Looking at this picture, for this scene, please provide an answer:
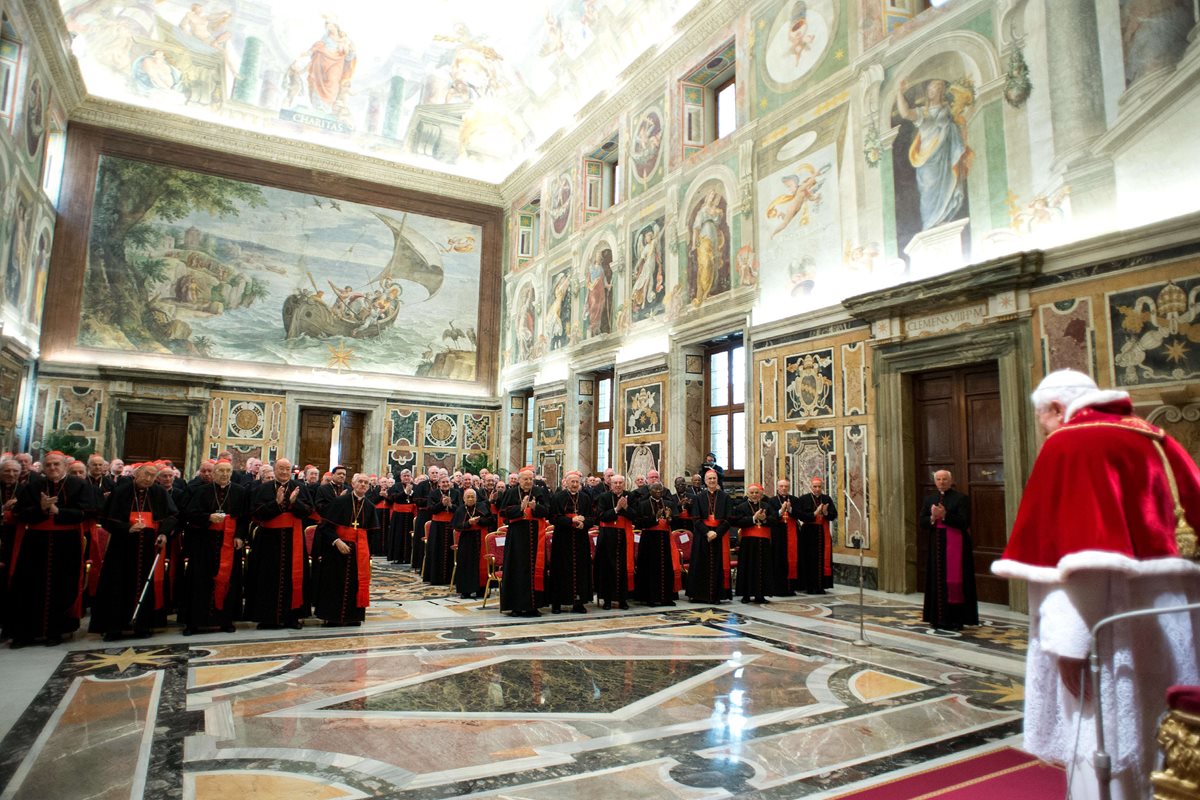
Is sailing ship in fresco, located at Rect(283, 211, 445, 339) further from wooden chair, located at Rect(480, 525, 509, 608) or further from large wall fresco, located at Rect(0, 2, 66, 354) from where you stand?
wooden chair, located at Rect(480, 525, 509, 608)

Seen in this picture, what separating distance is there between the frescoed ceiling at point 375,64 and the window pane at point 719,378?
304 inches

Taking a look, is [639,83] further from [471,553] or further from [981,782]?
[981,782]

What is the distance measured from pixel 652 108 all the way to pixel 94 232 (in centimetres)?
1456

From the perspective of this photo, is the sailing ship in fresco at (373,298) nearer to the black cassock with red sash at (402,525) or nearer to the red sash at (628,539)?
the black cassock with red sash at (402,525)

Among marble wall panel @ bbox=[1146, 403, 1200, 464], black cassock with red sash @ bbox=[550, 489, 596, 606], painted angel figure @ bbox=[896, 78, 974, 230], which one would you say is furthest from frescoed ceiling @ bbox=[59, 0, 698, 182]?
marble wall panel @ bbox=[1146, 403, 1200, 464]

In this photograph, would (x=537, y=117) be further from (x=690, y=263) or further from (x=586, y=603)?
(x=586, y=603)

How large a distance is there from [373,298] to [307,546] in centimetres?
1466

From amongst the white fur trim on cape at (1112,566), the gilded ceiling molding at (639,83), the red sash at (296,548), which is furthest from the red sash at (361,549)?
the gilded ceiling molding at (639,83)

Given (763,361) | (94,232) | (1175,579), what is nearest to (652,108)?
(763,361)

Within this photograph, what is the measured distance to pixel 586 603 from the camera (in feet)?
32.0

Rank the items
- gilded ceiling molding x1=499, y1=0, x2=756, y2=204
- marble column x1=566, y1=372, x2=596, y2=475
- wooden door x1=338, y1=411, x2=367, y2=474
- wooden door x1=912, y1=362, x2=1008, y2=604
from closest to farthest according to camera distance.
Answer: wooden door x1=912, y1=362, x2=1008, y2=604 < gilded ceiling molding x1=499, y1=0, x2=756, y2=204 < marble column x1=566, y1=372, x2=596, y2=475 < wooden door x1=338, y1=411, x2=367, y2=474

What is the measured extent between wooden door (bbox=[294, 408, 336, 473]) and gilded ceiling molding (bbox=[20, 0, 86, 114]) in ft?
31.2

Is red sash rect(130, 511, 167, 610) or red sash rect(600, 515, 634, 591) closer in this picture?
red sash rect(130, 511, 167, 610)

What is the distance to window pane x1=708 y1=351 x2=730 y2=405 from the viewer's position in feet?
47.2
